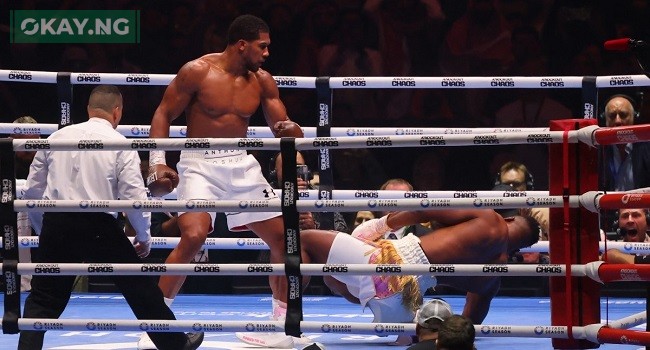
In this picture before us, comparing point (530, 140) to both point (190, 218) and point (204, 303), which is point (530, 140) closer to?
point (190, 218)

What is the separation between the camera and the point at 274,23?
9484 millimetres

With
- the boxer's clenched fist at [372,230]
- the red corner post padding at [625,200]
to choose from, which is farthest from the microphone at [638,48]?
the boxer's clenched fist at [372,230]

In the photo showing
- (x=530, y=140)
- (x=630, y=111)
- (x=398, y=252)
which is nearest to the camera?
(x=530, y=140)

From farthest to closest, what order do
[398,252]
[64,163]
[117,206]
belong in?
[398,252]
[64,163]
[117,206]

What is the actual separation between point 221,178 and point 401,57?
3.93m

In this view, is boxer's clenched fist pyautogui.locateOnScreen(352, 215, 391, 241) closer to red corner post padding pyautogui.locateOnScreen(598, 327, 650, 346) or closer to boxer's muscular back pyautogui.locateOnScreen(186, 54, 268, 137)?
boxer's muscular back pyautogui.locateOnScreen(186, 54, 268, 137)

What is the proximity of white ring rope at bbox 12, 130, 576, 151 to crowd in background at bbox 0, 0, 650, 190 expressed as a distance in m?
4.42

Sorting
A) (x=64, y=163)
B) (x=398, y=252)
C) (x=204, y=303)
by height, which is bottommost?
(x=204, y=303)

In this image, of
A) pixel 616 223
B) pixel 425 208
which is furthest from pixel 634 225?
pixel 425 208

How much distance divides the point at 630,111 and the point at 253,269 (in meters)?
3.48

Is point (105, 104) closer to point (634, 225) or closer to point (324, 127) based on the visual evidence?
point (324, 127)

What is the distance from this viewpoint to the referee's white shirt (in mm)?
4699

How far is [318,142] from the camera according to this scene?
13.4 ft

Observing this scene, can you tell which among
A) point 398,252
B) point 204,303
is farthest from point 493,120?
point 398,252
